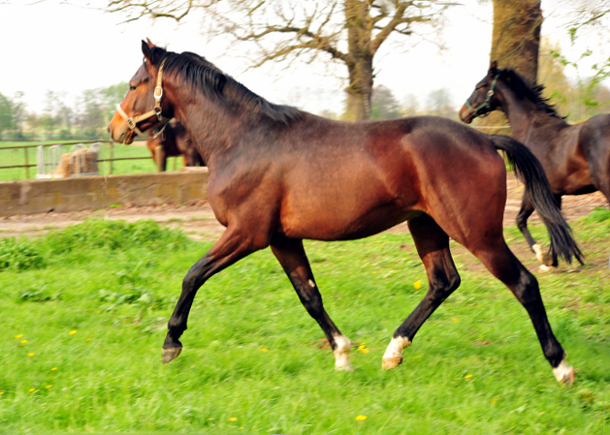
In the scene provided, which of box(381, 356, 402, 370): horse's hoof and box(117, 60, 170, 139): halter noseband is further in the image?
box(117, 60, 170, 139): halter noseband

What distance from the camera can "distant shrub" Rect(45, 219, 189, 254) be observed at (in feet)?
26.1

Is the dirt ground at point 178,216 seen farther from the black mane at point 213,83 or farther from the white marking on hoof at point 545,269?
the black mane at point 213,83

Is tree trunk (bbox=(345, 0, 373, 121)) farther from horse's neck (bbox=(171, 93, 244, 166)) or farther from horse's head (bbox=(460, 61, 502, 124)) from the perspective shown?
horse's neck (bbox=(171, 93, 244, 166))

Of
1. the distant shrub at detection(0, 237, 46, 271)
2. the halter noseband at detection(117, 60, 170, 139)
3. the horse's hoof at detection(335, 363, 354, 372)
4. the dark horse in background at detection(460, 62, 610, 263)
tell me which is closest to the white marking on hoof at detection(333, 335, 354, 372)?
the horse's hoof at detection(335, 363, 354, 372)

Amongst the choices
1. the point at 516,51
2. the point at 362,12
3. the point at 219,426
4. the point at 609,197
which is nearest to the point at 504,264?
the point at 219,426

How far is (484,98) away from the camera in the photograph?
321 inches

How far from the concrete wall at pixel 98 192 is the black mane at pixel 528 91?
6873 mm

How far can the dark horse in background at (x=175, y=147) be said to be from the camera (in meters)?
15.6

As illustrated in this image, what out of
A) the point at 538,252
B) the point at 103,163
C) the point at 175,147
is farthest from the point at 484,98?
the point at 103,163

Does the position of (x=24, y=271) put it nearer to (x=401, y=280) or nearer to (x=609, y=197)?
(x=401, y=280)

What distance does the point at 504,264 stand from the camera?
12.1 feet

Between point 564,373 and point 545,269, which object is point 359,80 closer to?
point 545,269

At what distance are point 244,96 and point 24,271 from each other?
13.9 ft

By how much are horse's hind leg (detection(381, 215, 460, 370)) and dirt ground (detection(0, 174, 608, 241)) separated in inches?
200
